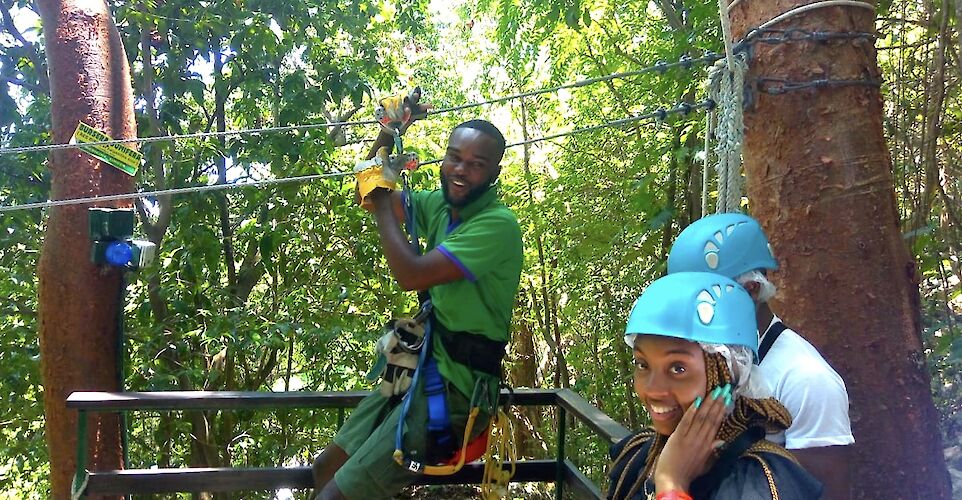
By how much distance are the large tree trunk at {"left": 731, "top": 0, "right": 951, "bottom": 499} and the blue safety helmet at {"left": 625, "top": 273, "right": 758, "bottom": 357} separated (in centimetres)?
76

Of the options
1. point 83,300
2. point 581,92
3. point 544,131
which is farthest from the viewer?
point 544,131

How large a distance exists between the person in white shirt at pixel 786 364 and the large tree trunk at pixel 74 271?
105 inches

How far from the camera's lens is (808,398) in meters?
1.32

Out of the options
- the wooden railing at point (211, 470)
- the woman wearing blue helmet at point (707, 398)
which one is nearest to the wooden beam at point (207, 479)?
the wooden railing at point (211, 470)

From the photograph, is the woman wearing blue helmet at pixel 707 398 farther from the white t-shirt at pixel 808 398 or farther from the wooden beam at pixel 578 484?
the wooden beam at pixel 578 484

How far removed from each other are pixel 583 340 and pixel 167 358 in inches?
178

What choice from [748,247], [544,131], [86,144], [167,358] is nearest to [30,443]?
[167,358]

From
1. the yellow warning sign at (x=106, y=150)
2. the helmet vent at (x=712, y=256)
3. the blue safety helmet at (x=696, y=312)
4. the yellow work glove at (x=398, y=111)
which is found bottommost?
the blue safety helmet at (x=696, y=312)

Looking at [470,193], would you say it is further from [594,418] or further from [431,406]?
[594,418]

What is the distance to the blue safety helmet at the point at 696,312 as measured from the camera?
113cm

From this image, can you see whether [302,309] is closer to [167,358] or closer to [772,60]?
[167,358]

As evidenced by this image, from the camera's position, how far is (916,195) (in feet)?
10.1

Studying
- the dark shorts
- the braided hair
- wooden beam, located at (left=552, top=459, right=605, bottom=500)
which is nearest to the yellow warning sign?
the dark shorts


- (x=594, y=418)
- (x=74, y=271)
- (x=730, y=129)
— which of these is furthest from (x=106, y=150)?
(x=730, y=129)
